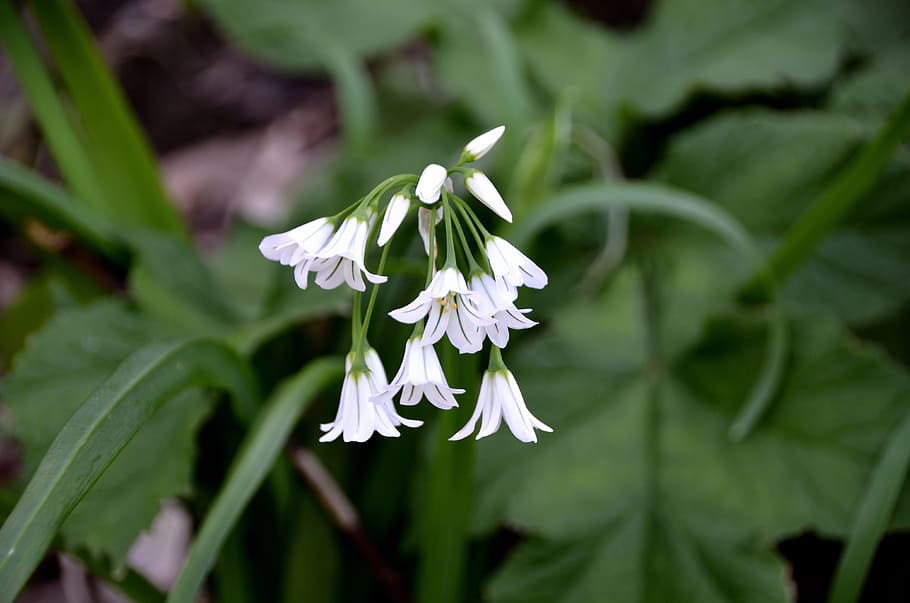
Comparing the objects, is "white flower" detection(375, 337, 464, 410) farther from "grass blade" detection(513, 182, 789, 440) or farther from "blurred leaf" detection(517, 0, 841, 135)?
"blurred leaf" detection(517, 0, 841, 135)

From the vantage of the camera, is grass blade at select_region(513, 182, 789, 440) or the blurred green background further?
grass blade at select_region(513, 182, 789, 440)

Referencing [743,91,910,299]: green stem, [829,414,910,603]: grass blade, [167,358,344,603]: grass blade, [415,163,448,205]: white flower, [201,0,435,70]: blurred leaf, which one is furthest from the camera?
[201,0,435,70]: blurred leaf

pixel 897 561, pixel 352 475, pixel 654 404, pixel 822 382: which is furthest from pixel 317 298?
pixel 897 561

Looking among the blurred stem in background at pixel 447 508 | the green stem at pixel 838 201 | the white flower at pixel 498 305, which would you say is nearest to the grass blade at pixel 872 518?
the green stem at pixel 838 201

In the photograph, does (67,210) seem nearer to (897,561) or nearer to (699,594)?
(699,594)

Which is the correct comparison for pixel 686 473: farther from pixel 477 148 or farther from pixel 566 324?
pixel 477 148

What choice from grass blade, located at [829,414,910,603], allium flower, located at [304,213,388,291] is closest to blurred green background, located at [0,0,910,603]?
grass blade, located at [829,414,910,603]
